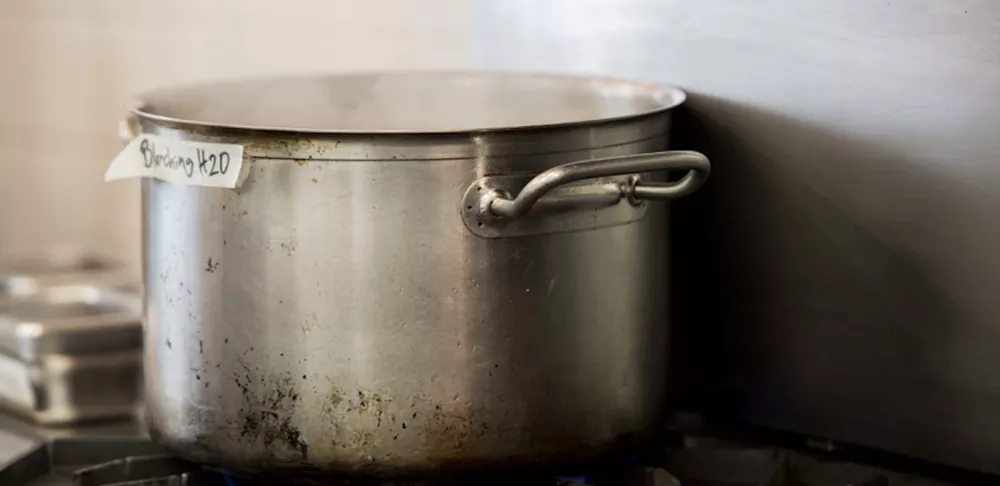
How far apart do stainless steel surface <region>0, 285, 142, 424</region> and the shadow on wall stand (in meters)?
0.48

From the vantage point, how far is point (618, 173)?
654mm

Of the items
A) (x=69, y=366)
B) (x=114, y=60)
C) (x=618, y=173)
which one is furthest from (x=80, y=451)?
(x=114, y=60)

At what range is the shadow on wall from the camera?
2.55 feet

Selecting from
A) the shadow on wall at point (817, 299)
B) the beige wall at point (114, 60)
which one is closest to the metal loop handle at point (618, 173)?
the shadow on wall at point (817, 299)

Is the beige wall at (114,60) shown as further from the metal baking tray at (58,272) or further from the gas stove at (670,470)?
the gas stove at (670,470)

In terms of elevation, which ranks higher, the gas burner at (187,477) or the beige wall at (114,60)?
the beige wall at (114,60)

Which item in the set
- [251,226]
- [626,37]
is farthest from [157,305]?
[626,37]

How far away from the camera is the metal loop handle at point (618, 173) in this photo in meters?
0.63

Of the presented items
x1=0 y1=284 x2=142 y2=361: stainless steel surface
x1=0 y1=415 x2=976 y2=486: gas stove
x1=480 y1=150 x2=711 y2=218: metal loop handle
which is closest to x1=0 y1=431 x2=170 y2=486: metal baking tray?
x1=0 y1=415 x2=976 y2=486: gas stove

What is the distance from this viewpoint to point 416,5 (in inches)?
42.1

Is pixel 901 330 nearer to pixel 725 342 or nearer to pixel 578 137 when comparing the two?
pixel 725 342

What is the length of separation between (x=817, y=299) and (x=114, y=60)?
3.09 ft

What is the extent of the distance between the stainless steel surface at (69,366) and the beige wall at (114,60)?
342 mm

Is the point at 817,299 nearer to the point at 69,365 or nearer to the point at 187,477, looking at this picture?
the point at 187,477
